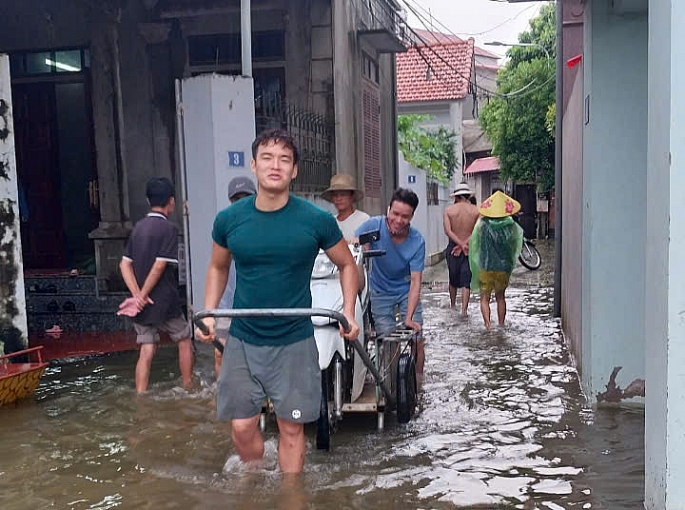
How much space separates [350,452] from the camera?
189 inches

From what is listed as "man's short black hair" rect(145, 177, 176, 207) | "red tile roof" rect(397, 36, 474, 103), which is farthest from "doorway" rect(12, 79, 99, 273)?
"red tile roof" rect(397, 36, 474, 103)

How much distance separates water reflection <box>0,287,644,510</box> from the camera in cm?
407

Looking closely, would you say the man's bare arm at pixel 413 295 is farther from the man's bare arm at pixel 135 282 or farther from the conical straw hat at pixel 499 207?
the conical straw hat at pixel 499 207

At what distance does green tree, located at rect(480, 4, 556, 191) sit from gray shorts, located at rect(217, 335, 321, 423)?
766 inches

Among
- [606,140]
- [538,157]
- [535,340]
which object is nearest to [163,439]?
[606,140]

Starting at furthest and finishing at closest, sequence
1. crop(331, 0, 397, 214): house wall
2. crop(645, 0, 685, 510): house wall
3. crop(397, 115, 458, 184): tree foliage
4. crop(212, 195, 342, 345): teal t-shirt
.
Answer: crop(397, 115, 458, 184): tree foliage → crop(331, 0, 397, 214): house wall → crop(212, 195, 342, 345): teal t-shirt → crop(645, 0, 685, 510): house wall

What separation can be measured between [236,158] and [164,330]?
250 centimetres

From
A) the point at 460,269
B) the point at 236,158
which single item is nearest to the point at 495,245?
the point at 460,269

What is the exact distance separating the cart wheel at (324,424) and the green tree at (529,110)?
18747 mm

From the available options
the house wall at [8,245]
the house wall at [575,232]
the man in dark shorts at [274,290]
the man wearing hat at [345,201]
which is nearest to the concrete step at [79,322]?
the house wall at [8,245]

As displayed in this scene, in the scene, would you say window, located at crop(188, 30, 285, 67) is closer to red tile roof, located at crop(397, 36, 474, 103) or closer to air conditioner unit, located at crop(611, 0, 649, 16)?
air conditioner unit, located at crop(611, 0, 649, 16)

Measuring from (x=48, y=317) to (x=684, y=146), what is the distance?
821 cm

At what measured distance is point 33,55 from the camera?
10.7 metres

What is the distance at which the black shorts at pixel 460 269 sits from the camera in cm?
1039
